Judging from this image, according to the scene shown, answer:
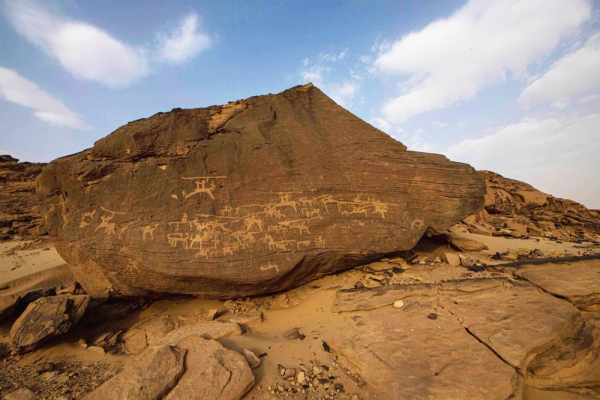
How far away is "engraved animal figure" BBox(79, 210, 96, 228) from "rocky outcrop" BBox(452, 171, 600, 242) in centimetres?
1172

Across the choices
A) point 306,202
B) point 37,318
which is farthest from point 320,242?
point 37,318

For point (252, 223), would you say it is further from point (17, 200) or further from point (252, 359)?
point (17, 200)

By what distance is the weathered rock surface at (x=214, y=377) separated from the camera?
2873mm

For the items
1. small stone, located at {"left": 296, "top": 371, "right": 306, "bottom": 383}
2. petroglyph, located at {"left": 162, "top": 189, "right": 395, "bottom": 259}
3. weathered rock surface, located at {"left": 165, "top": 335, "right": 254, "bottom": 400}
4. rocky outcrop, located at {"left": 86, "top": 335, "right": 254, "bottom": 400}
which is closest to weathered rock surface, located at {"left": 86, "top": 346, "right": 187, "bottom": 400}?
rocky outcrop, located at {"left": 86, "top": 335, "right": 254, "bottom": 400}

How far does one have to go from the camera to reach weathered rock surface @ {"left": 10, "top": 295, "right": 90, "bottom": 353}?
446 cm

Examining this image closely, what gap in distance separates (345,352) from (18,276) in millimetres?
10621

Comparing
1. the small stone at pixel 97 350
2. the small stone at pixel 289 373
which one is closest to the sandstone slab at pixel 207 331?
the small stone at pixel 289 373

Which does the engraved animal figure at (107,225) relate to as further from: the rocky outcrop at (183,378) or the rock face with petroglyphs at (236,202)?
the rocky outcrop at (183,378)

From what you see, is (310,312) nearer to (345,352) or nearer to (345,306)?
(345,306)

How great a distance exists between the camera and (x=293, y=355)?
3.73 meters


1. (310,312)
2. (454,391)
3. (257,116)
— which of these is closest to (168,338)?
(310,312)

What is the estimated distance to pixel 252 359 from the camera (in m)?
3.50

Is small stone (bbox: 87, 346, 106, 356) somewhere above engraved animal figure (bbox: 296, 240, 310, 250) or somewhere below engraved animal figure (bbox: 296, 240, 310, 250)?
below

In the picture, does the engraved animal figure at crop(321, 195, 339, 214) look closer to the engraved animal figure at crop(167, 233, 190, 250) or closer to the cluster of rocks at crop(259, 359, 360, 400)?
the engraved animal figure at crop(167, 233, 190, 250)
